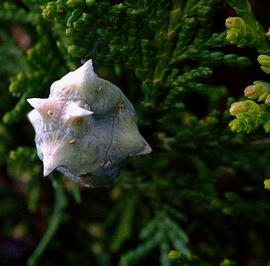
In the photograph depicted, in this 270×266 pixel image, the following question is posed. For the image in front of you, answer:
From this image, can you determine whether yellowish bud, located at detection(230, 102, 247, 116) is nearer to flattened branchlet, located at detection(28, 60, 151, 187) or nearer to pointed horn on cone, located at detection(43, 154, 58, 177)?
flattened branchlet, located at detection(28, 60, 151, 187)

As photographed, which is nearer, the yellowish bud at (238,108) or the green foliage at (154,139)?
the yellowish bud at (238,108)

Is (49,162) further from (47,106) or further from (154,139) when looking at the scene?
(154,139)

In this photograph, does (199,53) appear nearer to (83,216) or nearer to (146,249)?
(146,249)

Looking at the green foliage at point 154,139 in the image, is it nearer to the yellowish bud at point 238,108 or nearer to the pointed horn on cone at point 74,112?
the yellowish bud at point 238,108

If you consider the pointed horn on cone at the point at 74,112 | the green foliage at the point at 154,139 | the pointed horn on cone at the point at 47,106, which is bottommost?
the green foliage at the point at 154,139

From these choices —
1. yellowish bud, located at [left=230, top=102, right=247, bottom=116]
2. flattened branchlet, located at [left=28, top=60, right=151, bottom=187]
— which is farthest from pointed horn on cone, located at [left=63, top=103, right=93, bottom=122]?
yellowish bud, located at [left=230, top=102, right=247, bottom=116]

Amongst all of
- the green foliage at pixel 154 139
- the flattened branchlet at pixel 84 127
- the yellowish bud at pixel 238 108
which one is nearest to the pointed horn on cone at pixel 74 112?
the flattened branchlet at pixel 84 127

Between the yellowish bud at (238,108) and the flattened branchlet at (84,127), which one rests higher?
the flattened branchlet at (84,127)

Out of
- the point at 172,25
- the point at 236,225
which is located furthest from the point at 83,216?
the point at 172,25
